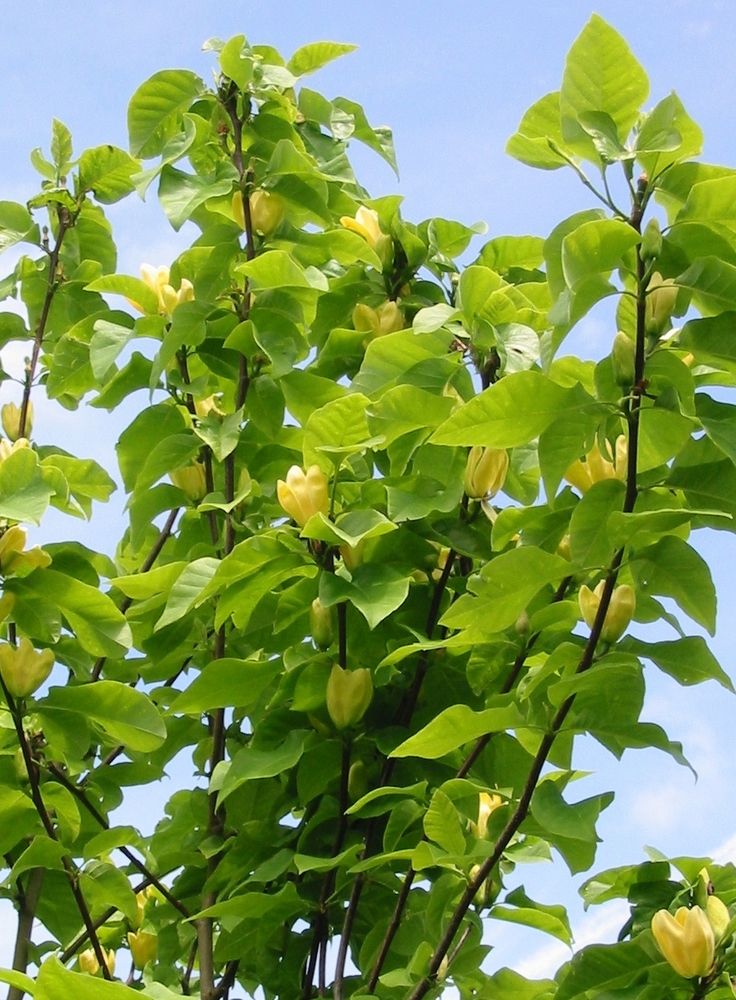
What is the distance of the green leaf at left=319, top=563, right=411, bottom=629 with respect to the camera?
1482 mm

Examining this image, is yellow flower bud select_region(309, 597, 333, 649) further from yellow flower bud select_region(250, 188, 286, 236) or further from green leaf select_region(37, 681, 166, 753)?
yellow flower bud select_region(250, 188, 286, 236)

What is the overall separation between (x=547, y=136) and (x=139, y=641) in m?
1.05

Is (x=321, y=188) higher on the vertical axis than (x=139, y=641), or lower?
higher

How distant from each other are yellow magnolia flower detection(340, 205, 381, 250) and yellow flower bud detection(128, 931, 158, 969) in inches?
49.4

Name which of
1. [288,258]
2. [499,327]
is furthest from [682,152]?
[288,258]

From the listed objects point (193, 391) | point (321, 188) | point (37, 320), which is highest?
point (37, 320)

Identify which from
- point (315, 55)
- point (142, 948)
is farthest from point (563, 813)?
point (315, 55)

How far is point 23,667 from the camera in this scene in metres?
1.71

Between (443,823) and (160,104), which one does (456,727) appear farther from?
(160,104)

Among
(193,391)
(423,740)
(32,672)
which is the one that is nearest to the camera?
(423,740)

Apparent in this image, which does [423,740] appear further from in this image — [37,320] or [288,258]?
[37,320]

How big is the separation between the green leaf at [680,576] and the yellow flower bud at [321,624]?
0.42 metres

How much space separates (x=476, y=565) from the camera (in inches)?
70.6

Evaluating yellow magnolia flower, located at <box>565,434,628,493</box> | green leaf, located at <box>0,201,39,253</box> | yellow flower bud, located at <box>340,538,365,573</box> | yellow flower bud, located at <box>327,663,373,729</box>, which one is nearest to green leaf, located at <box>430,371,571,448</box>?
yellow magnolia flower, located at <box>565,434,628,493</box>
